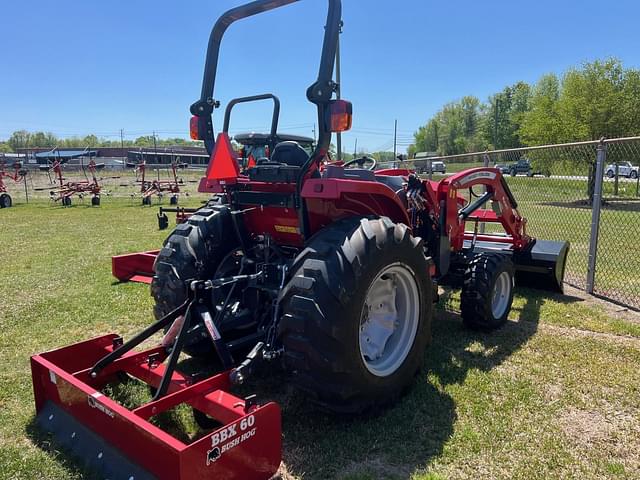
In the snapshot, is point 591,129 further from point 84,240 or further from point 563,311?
point 84,240

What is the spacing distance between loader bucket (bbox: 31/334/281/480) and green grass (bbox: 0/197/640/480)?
18 cm

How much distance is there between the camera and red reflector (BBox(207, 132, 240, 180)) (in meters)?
3.44

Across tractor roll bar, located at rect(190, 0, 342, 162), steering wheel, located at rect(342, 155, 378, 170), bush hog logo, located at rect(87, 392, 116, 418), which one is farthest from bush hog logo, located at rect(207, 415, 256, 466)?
steering wheel, located at rect(342, 155, 378, 170)

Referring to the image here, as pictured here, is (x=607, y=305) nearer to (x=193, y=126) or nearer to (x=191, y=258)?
(x=191, y=258)

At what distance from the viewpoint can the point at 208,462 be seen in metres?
2.14

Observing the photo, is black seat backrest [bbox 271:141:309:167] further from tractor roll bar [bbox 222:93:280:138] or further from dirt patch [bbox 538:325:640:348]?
dirt patch [bbox 538:325:640:348]

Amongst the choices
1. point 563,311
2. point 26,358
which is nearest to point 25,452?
point 26,358

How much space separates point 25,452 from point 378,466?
2.02 meters

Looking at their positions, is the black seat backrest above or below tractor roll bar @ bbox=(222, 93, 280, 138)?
below

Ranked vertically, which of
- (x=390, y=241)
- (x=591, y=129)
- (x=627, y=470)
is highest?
(x=591, y=129)

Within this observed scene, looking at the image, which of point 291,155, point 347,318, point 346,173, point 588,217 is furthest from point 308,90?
point 588,217

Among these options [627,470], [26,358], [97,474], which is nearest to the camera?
[97,474]

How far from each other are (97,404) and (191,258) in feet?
4.63

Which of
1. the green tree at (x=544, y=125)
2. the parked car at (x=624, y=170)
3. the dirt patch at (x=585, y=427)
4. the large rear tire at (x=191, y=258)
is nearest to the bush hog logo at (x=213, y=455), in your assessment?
the large rear tire at (x=191, y=258)
